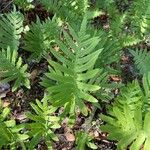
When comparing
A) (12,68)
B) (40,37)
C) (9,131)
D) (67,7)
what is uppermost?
(67,7)

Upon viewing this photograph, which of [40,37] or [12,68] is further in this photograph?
[40,37]

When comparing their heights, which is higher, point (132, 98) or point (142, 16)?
point (142, 16)

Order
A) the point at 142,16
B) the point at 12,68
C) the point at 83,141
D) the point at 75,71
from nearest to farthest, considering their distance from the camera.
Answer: the point at 75,71, the point at 83,141, the point at 12,68, the point at 142,16

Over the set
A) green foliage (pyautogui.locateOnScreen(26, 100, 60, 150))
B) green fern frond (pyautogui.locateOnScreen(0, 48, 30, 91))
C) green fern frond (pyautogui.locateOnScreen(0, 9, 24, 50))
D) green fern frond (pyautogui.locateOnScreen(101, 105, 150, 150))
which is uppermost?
green fern frond (pyautogui.locateOnScreen(0, 9, 24, 50))

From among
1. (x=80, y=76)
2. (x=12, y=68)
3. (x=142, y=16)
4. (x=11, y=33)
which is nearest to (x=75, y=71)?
(x=80, y=76)

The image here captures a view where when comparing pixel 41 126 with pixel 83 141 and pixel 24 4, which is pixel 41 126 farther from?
pixel 24 4

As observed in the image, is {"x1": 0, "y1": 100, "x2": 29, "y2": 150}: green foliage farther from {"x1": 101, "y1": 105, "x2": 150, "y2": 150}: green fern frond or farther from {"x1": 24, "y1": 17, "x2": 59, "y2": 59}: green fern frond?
{"x1": 24, "y1": 17, "x2": 59, "y2": 59}: green fern frond

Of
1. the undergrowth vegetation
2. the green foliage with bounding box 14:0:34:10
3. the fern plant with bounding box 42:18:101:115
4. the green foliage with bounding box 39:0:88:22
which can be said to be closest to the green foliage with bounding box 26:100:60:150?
the undergrowth vegetation
